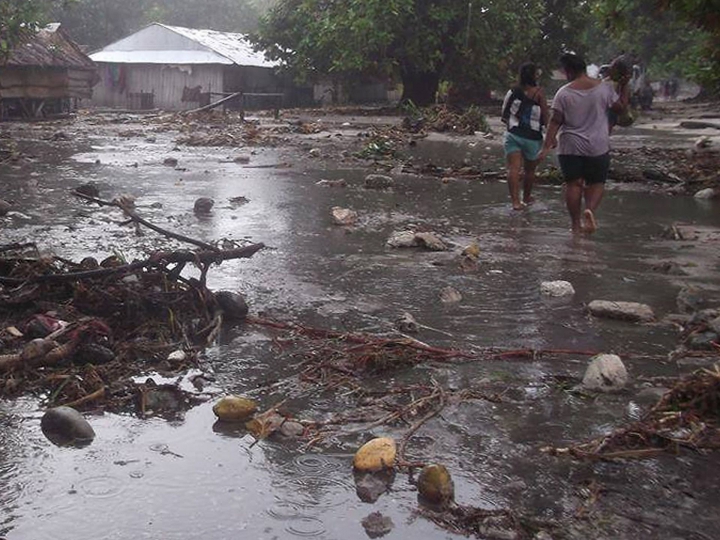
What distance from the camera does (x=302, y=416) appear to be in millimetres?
3232

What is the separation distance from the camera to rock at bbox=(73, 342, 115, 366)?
366 cm

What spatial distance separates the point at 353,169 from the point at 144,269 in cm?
817

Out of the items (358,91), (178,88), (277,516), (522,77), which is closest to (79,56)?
(178,88)

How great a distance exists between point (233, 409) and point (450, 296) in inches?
82.5

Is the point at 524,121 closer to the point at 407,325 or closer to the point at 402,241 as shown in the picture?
the point at 402,241

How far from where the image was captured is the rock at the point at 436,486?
101 inches

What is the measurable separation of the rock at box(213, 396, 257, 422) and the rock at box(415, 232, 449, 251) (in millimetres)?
3499

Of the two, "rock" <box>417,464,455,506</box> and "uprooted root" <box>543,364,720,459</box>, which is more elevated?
"uprooted root" <box>543,364,720,459</box>

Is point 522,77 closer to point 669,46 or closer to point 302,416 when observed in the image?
point 302,416

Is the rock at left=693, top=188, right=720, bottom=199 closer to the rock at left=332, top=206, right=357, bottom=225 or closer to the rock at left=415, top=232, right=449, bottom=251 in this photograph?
the rock at left=332, top=206, right=357, bottom=225

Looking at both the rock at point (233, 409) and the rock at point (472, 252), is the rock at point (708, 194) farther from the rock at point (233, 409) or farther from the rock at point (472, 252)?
the rock at point (233, 409)

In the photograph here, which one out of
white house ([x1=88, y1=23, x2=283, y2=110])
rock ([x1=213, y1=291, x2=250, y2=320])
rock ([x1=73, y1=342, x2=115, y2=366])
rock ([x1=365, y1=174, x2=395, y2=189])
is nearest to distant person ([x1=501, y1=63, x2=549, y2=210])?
rock ([x1=365, y1=174, x2=395, y2=189])

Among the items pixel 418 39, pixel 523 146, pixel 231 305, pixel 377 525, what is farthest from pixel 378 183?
pixel 418 39

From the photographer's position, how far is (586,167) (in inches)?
285
